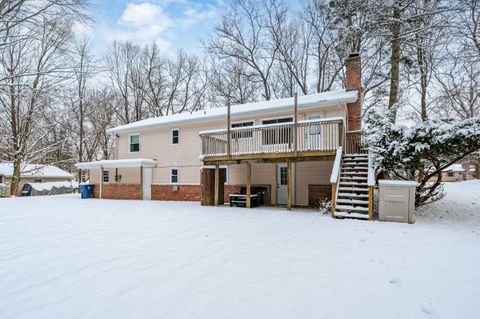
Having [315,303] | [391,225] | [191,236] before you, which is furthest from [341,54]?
[315,303]

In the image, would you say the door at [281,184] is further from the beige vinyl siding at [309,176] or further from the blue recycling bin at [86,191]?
the blue recycling bin at [86,191]

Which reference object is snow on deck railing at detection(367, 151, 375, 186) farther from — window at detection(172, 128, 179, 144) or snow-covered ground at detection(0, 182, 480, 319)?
window at detection(172, 128, 179, 144)

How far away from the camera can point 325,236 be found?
5902mm

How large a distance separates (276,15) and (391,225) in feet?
70.5

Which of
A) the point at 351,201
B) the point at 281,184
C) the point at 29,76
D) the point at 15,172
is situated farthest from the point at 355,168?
the point at 15,172

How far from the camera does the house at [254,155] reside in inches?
393

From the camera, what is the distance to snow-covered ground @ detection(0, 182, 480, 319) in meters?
2.77

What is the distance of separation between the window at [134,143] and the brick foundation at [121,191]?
238 centimetres

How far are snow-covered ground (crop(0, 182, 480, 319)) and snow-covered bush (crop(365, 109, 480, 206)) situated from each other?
2.13 m

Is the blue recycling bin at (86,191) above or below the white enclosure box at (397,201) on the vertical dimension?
below

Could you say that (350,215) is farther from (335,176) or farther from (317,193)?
(317,193)

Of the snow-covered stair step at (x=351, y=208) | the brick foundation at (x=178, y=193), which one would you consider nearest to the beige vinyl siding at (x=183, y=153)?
the brick foundation at (x=178, y=193)

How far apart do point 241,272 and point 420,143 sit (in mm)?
6792

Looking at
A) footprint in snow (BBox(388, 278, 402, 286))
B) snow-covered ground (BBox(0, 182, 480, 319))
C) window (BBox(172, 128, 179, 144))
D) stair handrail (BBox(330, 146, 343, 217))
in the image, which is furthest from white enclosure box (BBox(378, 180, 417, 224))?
window (BBox(172, 128, 179, 144))
